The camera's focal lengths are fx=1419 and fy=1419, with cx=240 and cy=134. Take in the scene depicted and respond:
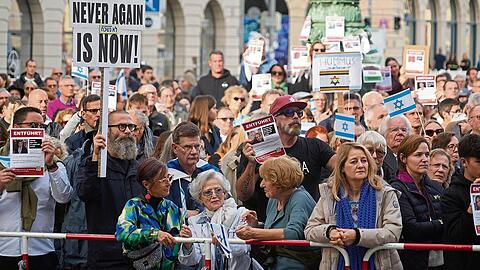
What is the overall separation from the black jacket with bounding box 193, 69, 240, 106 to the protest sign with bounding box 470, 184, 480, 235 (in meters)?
12.6

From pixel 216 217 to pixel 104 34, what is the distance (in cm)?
187

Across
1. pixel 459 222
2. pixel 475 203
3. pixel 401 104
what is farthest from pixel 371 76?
pixel 475 203

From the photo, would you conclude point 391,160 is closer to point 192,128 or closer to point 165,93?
point 192,128

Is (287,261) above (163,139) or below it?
below

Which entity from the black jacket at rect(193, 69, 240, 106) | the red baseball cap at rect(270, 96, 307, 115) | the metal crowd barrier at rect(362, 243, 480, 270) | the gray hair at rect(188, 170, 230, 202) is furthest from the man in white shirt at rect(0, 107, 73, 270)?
the black jacket at rect(193, 69, 240, 106)

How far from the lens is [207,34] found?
4894 cm

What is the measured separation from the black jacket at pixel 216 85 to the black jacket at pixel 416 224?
11.8 meters

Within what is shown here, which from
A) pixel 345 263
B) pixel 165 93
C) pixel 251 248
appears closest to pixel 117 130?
pixel 251 248

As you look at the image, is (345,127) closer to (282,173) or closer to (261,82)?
(282,173)

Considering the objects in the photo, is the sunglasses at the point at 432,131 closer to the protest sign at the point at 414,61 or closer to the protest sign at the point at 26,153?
the protest sign at the point at 26,153

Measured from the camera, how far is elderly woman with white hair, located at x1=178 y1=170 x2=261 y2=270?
10.6m

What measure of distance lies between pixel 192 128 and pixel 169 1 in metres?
34.2

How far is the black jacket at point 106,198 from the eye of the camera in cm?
1088

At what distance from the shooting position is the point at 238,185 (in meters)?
11.6
